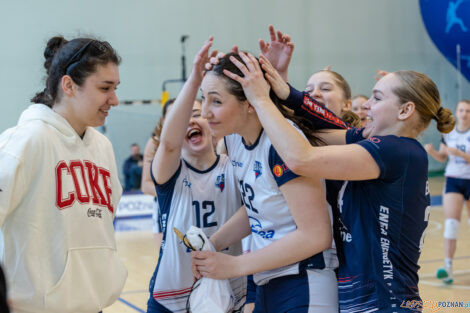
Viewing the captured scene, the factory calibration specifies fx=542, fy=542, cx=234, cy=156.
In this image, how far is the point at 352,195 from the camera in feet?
6.91

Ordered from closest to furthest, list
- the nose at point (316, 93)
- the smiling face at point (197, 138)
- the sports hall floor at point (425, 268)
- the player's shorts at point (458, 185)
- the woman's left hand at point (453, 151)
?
the smiling face at point (197, 138) → the nose at point (316, 93) → the sports hall floor at point (425, 268) → the player's shorts at point (458, 185) → the woman's left hand at point (453, 151)

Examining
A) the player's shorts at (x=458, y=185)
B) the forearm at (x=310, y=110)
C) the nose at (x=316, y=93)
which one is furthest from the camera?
the player's shorts at (x=458, y=185)

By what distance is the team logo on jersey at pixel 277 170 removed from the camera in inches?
79.9

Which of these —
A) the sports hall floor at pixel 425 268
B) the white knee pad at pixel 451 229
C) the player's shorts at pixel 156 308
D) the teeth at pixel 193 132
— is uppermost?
the teeth at pixel 193 132

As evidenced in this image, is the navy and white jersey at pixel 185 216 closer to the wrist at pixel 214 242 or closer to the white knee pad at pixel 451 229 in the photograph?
the wrist at pixel 214 242

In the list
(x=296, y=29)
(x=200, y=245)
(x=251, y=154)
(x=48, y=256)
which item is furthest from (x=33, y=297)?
(x=296, y=29)

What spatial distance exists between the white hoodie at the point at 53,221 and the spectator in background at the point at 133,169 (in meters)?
9.05

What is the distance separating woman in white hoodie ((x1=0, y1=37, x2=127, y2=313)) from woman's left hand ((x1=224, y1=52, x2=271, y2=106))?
0.59m

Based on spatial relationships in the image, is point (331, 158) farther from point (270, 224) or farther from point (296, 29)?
point (296, 29)

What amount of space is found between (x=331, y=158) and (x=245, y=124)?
41 cm

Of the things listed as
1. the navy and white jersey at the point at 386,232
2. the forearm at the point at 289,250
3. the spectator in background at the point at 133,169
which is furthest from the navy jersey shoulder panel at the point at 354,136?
the spectator in background at the point at 133,169

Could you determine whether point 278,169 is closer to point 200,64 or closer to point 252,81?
point 252,81

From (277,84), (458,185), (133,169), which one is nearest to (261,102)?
(277,84)

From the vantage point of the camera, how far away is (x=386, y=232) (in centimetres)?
202
